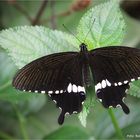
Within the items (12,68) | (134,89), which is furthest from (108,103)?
(12,68)

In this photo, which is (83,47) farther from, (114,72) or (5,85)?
(5,85)

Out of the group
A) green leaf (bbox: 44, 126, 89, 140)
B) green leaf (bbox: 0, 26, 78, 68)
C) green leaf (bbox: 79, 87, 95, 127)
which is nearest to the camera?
green leaf (bbox: 79, 87, 95, 127)

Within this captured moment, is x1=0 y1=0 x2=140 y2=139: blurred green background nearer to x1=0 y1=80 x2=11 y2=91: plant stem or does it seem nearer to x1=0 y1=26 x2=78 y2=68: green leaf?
x1=0 y1=80 x2=11 y2=91: plant stem

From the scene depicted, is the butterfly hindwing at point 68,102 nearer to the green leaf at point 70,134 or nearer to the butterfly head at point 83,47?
the butterfly head at point 83,47

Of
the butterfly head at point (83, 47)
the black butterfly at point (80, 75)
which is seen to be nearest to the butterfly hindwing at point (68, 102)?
the black butterfly at point (80, 75)

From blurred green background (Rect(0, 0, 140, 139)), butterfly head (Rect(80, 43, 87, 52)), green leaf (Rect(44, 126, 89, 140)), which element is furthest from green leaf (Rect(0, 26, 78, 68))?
green leaf (Rect(44, 126, 89, 140))
